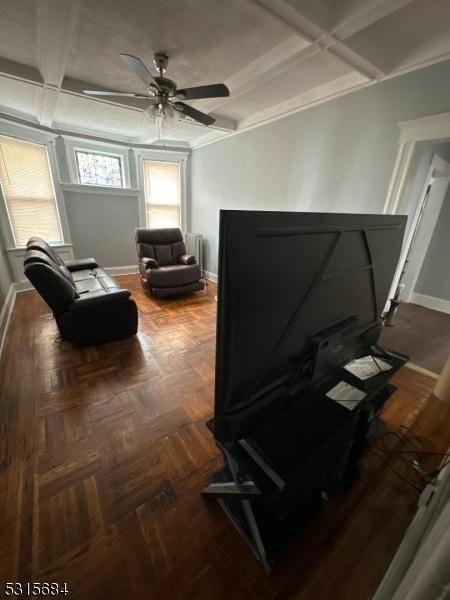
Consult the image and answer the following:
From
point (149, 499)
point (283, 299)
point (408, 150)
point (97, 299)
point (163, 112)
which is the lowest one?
point (149, 499)

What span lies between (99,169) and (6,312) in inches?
115

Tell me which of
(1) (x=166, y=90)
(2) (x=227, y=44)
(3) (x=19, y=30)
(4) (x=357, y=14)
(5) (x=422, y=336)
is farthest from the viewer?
(5) (x=422, y=336)

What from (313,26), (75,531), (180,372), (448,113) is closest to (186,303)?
(180,372)

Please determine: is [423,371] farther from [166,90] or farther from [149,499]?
[166,90]

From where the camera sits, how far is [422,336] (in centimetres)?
280

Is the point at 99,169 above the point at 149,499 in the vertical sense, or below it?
above

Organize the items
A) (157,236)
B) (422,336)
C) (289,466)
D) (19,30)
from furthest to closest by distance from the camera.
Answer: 1. (157,236)
2. (422,336)
3. (19,30)
4. (289,466)

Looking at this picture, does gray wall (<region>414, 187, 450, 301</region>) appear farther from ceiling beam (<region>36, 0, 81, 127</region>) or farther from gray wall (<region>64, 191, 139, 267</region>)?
gray wall (<region>64, 191, 139, 267</region>)

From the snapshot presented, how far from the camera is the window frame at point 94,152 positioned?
3955 millimetres

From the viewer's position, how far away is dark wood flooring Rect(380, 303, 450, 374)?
2.39 metres

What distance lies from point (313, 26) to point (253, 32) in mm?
436

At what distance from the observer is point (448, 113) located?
1.80 meters

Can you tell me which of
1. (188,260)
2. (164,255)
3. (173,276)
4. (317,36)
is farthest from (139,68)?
(164,255)

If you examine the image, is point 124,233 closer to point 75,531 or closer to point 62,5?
point 62,5
